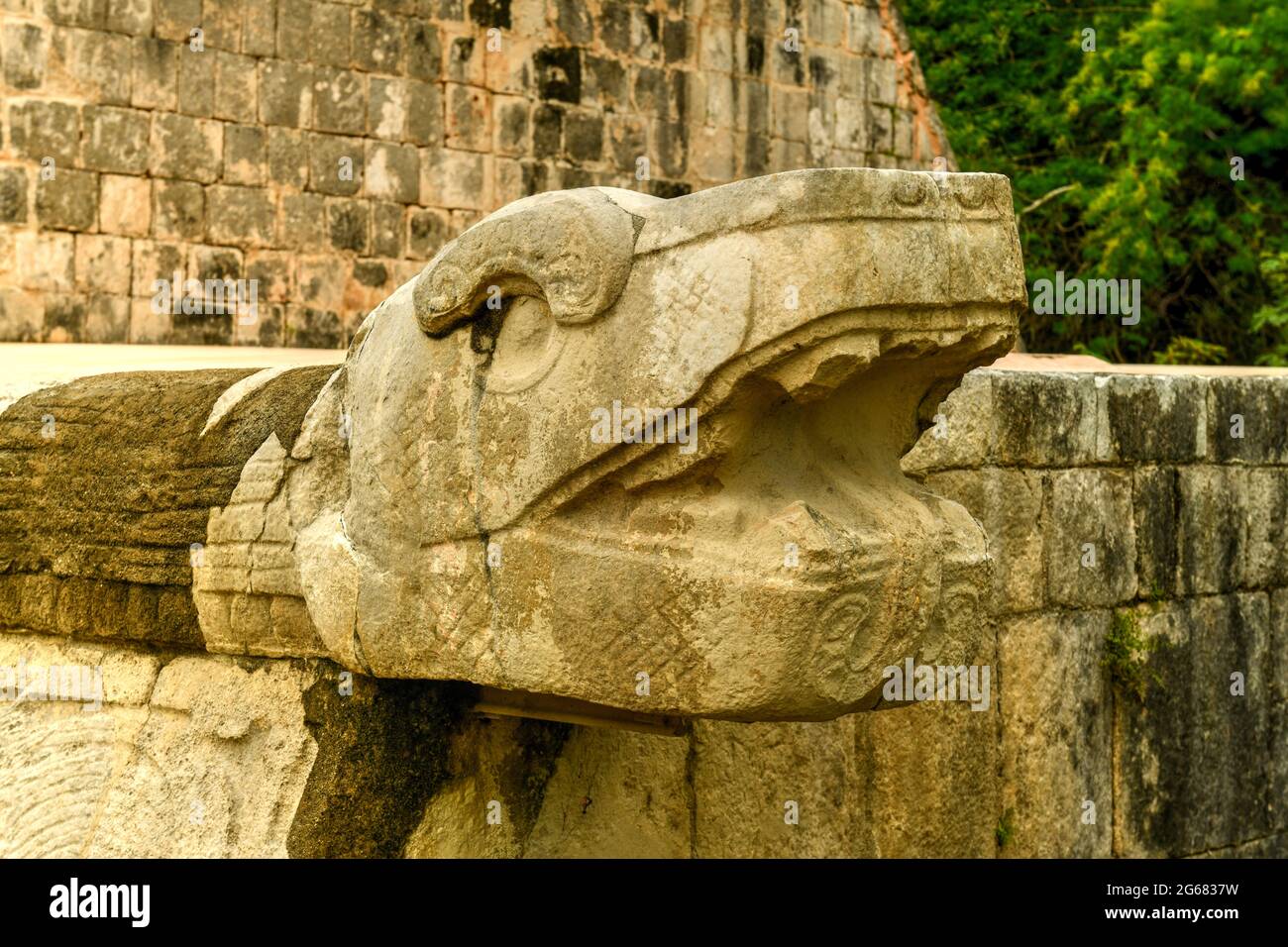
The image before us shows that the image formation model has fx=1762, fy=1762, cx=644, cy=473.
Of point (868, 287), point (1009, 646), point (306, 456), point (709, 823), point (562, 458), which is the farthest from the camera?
point (1009, 646)

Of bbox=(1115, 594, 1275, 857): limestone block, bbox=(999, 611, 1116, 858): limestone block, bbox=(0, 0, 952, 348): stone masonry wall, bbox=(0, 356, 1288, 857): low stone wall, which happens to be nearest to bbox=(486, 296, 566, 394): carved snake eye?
bbox=(0, 356, 1288, 857): low stone wall

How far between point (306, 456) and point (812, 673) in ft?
3.44

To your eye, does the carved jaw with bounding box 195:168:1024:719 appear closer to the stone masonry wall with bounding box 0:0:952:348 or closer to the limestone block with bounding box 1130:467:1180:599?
the limestone block with bounding box 1130:467:1180:599

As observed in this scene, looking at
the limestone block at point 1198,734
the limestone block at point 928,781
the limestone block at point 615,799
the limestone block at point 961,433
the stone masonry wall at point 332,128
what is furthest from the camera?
the stone masonry wall at point 332,128

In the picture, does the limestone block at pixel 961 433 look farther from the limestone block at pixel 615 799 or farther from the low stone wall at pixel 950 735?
the limestone block at pixel 615 799

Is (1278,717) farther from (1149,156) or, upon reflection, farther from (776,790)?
(1149,156)

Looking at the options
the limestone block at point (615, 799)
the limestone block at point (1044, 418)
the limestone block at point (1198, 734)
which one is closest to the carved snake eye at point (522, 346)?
the limestone block at point (615, 799)

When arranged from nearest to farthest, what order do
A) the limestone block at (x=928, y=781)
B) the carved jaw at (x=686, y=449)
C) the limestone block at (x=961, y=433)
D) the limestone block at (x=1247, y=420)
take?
the carved jaw at (x=686, y=449)
the limestone block at (x=928, y=781)
the limestone block at (x=961, y=433)
the limestone block at (x=1247, y=420)

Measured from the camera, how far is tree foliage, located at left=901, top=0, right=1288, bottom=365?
14055 millimetres

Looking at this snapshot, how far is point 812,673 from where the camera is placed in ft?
8.23

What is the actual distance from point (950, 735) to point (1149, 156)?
1129 cm

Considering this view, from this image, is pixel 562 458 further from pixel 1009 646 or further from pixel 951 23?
pixel 951 23

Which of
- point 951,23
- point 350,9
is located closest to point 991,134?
point 951,23

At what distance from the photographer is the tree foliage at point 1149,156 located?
14.1 meters
